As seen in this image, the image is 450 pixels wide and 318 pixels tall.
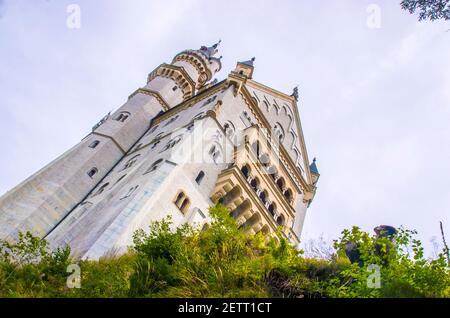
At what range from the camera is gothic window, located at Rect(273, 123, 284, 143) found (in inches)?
1356

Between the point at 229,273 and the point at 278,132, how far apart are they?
25.9 meters

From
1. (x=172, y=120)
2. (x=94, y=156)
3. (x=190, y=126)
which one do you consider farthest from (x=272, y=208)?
(x=94, y=156)

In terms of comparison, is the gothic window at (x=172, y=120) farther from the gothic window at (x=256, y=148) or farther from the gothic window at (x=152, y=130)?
the gothic window at (x=256, y=148)

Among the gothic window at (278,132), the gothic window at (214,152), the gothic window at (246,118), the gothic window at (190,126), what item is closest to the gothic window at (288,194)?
the gothic window at (278,132)

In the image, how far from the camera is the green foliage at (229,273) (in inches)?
363

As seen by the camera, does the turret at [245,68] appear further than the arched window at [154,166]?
Yes

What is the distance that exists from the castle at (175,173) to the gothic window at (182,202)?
0.05m

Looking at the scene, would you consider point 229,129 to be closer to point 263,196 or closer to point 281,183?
point 263,196

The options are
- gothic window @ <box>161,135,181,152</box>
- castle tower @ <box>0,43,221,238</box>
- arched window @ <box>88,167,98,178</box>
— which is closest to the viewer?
castle tower @ <box>0,43,221,238</box>

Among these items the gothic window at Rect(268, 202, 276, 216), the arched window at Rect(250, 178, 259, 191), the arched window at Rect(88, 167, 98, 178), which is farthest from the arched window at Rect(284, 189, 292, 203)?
the arched window at Rect(88, 167, 98, 178)

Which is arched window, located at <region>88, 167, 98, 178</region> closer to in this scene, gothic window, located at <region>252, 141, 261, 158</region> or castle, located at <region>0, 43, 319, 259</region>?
castle, located at <region>0, 43, 319, 259</region>

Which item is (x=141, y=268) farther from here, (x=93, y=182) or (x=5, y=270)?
(x=93, y=182)

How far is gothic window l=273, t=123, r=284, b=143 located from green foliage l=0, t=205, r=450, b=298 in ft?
73.2
